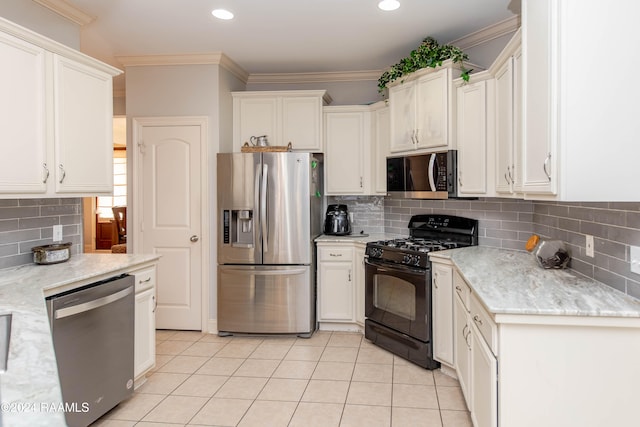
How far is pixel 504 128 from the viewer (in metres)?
2.77

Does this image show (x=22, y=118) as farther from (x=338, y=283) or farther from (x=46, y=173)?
(x=338, y=283)

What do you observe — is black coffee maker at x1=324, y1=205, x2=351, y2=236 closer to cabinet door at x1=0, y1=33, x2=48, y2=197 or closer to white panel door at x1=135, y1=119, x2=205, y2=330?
white panel door at x1=135, y1=119, x2=205, y2=330

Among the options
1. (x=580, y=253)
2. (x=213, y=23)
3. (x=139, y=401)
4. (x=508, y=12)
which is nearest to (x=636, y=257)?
(x=580, y=253)

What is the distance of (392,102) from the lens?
378cm

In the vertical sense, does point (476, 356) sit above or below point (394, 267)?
below

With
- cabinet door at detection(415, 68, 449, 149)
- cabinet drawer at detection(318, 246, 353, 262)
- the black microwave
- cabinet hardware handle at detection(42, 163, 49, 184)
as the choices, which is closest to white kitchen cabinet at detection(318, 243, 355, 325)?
cabinet drawer at detection(318, 246, 353, 262)

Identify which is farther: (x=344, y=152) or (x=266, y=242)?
(x=344, y=152)

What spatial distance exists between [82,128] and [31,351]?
199cm

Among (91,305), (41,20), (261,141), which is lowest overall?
(91,305)

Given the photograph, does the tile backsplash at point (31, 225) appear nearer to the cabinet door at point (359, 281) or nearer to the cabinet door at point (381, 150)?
the cabinet door at point (359, 281)

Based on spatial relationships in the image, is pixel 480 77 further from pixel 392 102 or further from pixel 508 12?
pixel 392 102

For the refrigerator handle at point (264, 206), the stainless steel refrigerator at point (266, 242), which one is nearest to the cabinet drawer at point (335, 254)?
the stainless steel refrigerator at point (266, 242)

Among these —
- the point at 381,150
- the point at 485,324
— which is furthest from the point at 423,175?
the point at 485,324

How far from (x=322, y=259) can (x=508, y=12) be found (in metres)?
2.59
